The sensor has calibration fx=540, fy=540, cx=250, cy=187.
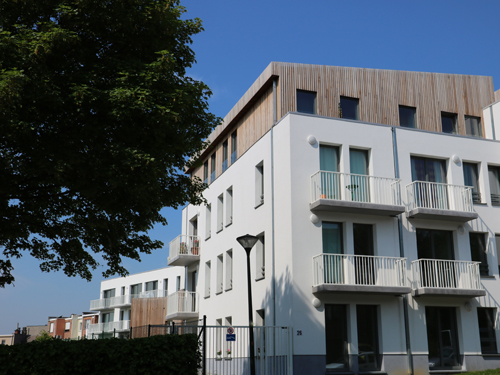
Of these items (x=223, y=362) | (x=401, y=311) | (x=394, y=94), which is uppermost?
(x=394, y=94)

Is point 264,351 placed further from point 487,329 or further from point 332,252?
point 487,329

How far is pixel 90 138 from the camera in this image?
1357cm

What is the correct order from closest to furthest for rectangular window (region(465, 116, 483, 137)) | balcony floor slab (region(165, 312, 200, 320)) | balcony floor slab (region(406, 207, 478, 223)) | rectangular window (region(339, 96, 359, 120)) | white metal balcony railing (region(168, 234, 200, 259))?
balcony floor slab (region(406, 207, 478, 223))
rectangular window (region(339, 96, 359, 120))
rectangular window (region(465, 116, 483, 137))
balcony floor slab (region(165, 312, 200, 320))
white metal balcony railing (region(168, 234, 200, 259))

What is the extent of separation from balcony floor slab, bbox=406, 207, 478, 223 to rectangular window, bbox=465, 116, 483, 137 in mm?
4824

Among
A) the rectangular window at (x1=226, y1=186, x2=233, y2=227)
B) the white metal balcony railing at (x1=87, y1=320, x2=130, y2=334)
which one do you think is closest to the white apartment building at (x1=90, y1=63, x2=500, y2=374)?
the rectangular window at (x1=226, y1=186, x2=233, y2=227)

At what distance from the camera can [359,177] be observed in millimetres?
20547

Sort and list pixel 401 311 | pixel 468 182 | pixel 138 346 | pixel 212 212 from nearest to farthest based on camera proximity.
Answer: pixel 138 346 < pixel 401 311 < pixel 468 182 < pixel 212 212

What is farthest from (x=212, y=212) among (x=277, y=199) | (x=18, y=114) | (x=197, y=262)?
(x=18, y=114)

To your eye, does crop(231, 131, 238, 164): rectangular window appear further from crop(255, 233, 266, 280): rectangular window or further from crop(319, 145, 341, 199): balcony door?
crop(319, 145, 341, 199): balcony door

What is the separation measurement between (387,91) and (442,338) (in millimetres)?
10153

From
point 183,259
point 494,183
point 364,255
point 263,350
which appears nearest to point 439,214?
point 364,255

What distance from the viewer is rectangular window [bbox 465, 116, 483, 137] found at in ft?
78.6

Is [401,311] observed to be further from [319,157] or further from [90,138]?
[90,138]

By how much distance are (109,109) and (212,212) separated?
15.9m
